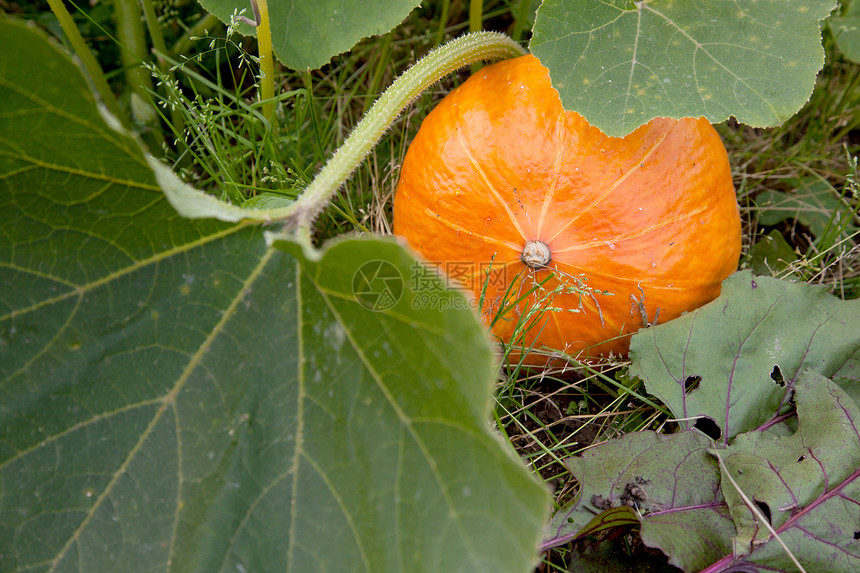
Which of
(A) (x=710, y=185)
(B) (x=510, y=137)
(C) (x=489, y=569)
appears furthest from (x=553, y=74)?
(C) (x=489, y=569)

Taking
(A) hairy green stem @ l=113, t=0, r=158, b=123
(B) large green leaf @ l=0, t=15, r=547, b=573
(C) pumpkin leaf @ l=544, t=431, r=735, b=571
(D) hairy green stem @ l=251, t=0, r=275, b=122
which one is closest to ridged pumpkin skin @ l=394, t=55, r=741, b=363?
(C) pumpkin leaf @ l=544, t=431, r=735, b=571

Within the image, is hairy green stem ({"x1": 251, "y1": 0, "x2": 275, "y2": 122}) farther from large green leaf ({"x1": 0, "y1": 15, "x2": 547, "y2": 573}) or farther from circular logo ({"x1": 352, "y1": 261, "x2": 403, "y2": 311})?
circular logo ({"x1": 352, "y1": 261, "x2": 403, "y2": 311})

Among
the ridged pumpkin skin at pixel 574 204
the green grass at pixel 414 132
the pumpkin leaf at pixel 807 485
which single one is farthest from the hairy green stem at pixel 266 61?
the pumpkin leaf at pixel 807 485

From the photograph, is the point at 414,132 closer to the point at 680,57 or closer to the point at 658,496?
the point at 680,57

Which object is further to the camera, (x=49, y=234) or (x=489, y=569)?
(x=49, y=234)

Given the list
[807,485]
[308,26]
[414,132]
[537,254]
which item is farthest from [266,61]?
[807,485]

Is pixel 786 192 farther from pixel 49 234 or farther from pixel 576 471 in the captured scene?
pixel 49 234

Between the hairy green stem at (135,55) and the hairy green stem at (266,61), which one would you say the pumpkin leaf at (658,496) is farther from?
the hairy green stem at (135,55)
